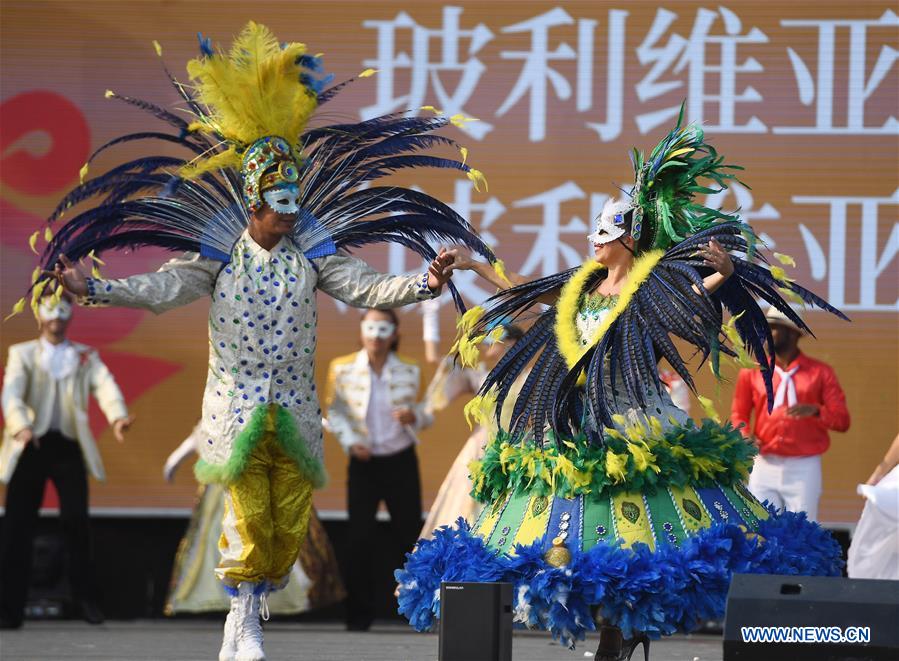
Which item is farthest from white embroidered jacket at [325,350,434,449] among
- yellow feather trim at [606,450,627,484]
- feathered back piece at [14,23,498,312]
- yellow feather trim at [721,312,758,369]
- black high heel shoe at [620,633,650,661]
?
yellow feather trim at [606,450,627,484]

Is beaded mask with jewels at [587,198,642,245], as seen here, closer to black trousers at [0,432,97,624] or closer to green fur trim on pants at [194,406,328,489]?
green fur trim on pants at [194,406,328,489]

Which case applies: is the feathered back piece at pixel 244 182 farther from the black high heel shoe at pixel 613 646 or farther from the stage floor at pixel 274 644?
the stage floor at pixel 274 644

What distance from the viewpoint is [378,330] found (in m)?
9.67

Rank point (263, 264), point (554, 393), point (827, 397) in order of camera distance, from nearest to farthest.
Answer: point (554, 393), point (263, 264), point (827, 397)

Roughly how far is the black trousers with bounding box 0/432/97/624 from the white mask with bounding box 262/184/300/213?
364 centimetres

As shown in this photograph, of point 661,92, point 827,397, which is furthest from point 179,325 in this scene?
point 827,397

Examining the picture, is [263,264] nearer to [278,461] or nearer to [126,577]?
[278,461]

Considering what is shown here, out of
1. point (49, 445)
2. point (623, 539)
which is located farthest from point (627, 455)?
point (49, 445)

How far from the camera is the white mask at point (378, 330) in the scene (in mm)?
9672

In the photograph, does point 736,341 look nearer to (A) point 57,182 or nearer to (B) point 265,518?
(B) point 265,518

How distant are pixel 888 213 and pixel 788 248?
24.5 inches

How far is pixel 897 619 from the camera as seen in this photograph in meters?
4.80

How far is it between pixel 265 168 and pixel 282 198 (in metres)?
0.14

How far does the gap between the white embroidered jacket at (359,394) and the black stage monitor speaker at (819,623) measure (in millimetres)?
4908
